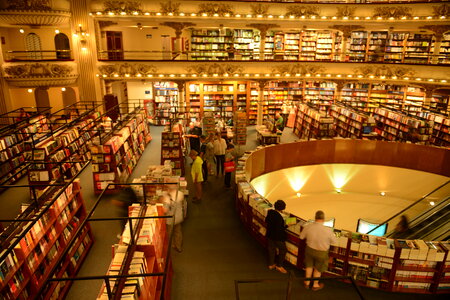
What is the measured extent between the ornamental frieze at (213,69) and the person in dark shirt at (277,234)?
33.7 ft

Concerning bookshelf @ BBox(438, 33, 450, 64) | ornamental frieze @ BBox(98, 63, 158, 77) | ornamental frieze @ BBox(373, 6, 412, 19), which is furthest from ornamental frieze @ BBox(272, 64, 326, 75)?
bookshelf @ BBox(438, 33, 450, 64)

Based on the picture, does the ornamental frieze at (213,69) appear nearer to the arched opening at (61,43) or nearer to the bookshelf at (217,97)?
the bookshelf at (217,97)

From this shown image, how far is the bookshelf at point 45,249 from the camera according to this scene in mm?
4184

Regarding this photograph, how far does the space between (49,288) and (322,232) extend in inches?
162

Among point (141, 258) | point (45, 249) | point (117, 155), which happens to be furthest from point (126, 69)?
point (141, 258)

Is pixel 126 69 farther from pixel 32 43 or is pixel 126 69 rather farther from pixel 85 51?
pixel 32 43

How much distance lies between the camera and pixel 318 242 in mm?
4781

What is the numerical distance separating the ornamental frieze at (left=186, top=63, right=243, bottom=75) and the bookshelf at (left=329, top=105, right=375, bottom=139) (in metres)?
4.80

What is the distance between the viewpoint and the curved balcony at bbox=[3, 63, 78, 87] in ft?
41.4

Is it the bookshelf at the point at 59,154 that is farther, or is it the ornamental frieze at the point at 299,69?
the ornamental frieze at the point at 299,69

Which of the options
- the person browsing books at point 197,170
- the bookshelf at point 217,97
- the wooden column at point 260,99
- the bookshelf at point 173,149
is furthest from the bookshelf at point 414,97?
the person browsing books at point 197,170

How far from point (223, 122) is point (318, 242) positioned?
8.65 m

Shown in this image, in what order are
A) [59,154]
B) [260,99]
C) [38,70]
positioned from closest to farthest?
[59,154], [38,70], [260,99]

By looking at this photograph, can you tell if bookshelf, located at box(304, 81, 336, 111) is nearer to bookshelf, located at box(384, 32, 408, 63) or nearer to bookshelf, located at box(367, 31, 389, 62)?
bookshelf, located at box(367, 31, 389, 62)
